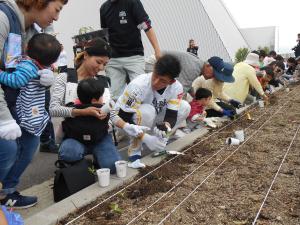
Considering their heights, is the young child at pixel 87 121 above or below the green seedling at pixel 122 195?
above

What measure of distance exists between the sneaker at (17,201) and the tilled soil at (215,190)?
0.44 metres

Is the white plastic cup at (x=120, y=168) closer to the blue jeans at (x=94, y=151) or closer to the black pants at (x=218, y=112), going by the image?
the blue jeans at (x=94, y=151)

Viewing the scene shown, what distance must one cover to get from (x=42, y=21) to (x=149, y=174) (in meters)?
1.33

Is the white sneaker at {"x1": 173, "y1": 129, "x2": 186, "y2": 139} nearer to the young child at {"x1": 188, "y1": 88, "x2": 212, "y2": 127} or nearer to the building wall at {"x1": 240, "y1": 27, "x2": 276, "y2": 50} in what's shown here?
the young child at {"x1": 188, "y1": 88, "x2": 212, "y2": 127}

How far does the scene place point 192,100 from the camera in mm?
4742

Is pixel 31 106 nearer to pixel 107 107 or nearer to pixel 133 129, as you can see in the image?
pixel 107 107

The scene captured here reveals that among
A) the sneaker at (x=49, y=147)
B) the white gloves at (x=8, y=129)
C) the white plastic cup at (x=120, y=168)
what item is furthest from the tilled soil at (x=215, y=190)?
the sneaker at (x=49, y=147)

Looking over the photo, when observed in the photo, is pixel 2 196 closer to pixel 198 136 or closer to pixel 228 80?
pixel 198 136

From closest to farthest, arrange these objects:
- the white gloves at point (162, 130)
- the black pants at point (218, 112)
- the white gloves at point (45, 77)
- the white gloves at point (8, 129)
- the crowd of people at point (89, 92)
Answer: the white gloves at point (8, 129), the crowd of people at point (89, 92), the white gloves at point (45, 77), the white gloves at point (162, 130), the black pants at point (218, 112)

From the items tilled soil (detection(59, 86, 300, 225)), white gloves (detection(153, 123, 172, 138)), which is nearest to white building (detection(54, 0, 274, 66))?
tilled soil (detection(59, 86, 300, 225))

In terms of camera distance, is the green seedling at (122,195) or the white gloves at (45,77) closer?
the white gloves at (45,77)

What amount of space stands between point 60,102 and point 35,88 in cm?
61

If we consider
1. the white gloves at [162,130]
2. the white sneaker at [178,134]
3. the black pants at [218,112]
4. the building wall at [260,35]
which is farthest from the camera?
the building wall at [260,35]

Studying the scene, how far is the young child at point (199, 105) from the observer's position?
4.59m
